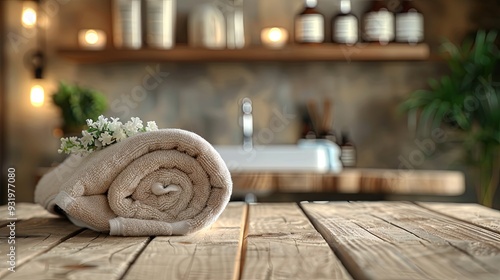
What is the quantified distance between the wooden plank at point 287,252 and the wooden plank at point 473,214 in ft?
0.98

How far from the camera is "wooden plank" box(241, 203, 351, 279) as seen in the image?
2.48ft

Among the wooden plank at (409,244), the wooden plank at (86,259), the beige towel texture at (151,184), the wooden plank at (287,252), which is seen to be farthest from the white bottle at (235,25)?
the wooden plank at (86,259)

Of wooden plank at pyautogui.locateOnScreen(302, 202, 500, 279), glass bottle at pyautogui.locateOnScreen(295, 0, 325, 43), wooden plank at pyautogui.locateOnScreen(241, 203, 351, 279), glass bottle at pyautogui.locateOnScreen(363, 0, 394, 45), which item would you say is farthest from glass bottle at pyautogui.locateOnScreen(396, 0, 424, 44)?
wooden plank at pyautogui.locateOnScreen(241, 203, 351, 279)

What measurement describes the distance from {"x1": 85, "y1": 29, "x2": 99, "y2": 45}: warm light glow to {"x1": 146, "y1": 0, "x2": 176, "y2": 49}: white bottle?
269 mm

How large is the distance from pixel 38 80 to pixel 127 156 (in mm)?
2703

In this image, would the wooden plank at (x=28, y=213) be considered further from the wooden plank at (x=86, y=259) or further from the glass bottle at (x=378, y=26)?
the glass bottle at (x=378, y=26)

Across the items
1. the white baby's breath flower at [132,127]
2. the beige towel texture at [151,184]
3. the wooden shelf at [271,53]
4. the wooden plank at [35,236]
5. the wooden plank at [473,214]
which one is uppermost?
the wooden shelf at [271,53]

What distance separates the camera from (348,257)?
0.85 m

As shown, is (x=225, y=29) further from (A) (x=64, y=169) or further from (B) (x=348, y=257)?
(B) (x=348, y=257)

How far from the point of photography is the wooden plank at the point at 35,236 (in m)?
0.91

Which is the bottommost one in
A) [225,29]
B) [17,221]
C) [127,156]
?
[17,221]

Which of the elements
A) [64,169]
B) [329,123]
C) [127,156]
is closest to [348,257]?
[127,156]

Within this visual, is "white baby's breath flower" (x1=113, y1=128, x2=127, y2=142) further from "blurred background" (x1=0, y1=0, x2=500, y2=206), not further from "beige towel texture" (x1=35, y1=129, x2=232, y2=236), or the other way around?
"blurred background" (x1=0, y1=0, x2=500, y2=206)

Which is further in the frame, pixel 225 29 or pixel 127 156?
pixel 225 29
